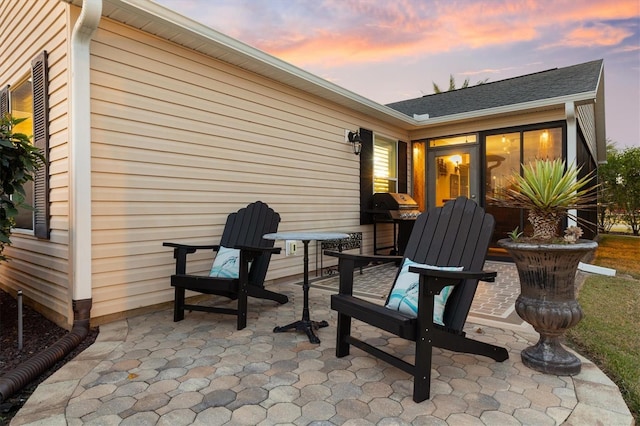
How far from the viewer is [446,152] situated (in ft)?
23.5

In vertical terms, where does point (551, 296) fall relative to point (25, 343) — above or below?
above

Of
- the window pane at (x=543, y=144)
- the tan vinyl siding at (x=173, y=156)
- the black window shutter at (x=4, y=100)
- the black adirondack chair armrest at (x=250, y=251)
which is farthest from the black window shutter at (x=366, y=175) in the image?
the black window shutter at (x=4, y=100)

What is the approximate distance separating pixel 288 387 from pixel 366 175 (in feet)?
15.3

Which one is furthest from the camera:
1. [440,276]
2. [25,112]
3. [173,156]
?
[25,112]

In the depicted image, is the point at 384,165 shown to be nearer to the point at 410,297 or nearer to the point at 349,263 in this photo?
the point at 349,263

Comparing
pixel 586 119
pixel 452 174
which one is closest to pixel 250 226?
pixel 452 174

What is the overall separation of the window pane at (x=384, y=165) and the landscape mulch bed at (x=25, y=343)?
4947mm

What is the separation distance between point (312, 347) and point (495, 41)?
8.99 m

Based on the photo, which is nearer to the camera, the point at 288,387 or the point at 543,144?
the point at 288,387

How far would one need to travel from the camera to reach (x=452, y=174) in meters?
7.25

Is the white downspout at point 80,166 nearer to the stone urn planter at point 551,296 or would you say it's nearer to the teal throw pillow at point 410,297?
the teal throw pillow at point 410,297

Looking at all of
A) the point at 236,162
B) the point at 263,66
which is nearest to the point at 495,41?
the point at 263,66

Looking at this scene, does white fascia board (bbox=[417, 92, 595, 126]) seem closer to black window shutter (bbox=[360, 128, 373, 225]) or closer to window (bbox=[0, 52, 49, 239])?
black window shutter (bbox=[360, 128, 373, 225])

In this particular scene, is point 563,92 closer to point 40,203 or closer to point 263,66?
point 263,66
